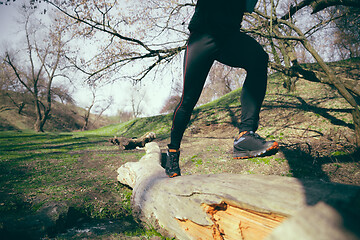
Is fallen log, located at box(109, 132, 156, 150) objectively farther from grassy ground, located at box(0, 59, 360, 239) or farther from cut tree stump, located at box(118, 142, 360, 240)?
cut tree stump, located at box(118, 142, 360, 240)

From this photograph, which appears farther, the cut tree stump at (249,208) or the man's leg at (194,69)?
the man's leg at (194,69)

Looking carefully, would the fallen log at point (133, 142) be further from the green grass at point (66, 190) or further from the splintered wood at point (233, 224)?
the splintered wood at point (233, 224)

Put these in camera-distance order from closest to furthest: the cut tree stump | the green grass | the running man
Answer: the cut tree stump
the running man
the green grass

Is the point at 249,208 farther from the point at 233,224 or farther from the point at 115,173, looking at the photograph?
the point at 115,173

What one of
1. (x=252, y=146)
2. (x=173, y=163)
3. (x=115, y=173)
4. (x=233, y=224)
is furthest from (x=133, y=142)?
(x=233, y=224)

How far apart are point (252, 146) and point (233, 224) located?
0.75 m

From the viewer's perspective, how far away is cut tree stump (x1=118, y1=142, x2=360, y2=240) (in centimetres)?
48

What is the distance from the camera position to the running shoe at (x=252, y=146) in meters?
1.68

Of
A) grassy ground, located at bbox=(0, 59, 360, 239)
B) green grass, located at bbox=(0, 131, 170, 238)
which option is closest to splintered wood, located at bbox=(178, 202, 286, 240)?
grassy ground, located at bbox=(0, 59, 360, 239)

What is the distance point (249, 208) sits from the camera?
1.12m

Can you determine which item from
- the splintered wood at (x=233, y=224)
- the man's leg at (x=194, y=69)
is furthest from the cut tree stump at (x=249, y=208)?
the man's leg at (x=194, y=69)

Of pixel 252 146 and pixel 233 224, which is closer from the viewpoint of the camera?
pixel 233 224

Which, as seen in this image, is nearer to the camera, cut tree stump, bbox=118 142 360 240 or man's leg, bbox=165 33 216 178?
cut tree stump, bbox=118 142 360 240

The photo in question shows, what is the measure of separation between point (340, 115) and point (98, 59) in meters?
7.83
